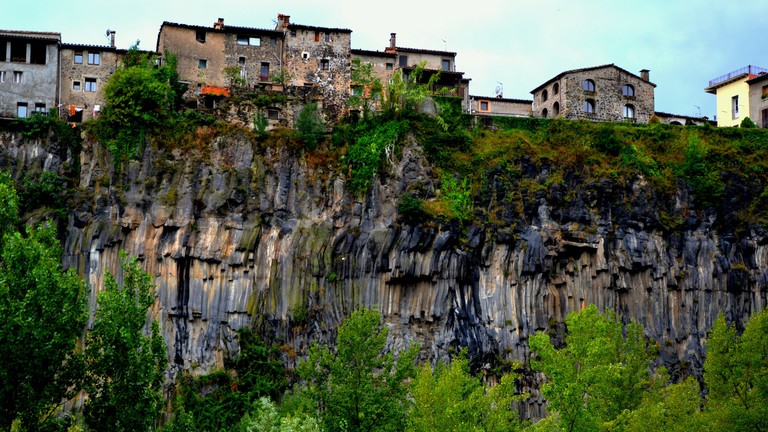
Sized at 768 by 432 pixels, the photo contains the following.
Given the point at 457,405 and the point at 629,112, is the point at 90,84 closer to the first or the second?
the point at 629,112

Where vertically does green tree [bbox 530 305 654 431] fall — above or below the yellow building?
below

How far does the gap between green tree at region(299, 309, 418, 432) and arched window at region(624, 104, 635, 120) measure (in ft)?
130

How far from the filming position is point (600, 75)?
82.4 m

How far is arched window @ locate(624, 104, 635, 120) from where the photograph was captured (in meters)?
82.6

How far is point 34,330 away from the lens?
38.1 m

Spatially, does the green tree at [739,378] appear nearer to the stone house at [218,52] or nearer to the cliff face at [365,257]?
the cliff face at [365,257]

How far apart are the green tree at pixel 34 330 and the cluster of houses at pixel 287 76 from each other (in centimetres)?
3080

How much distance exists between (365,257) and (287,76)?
15960 millimetres

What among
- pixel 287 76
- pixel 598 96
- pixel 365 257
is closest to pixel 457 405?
pixel 365 257

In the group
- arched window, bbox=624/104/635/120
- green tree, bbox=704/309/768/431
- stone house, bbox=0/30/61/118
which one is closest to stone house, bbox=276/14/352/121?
stone house, bbox=0/30/61/118

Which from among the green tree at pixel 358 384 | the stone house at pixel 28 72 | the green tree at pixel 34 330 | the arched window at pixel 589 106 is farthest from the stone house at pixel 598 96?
the green tree at pixel 34 330

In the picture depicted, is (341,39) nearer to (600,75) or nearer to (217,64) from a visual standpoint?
(217,64)

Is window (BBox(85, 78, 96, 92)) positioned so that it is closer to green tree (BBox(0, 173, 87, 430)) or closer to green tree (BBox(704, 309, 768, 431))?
green tree (BBox(0, 173, 87, 430))

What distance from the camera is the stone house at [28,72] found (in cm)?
6912
